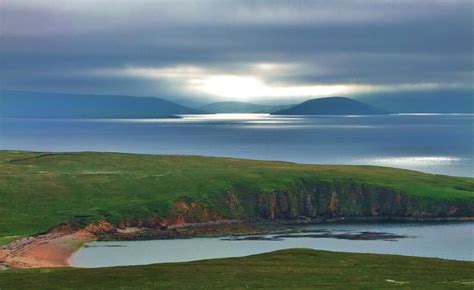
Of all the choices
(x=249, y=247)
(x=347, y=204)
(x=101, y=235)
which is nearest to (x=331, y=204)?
(x=347, y=204)

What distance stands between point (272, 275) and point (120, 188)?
362 feet

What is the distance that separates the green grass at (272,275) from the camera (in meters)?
64.2

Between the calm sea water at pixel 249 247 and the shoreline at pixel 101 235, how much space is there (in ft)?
13.3

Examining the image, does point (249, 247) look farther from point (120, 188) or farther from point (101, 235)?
point (120, 188)

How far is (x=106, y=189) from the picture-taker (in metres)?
173

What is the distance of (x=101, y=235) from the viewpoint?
14575cm

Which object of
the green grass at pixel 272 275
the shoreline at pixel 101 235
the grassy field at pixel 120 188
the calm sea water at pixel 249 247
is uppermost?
the grassy field at pixel 120 188

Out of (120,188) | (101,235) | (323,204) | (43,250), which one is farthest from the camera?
(323,204)

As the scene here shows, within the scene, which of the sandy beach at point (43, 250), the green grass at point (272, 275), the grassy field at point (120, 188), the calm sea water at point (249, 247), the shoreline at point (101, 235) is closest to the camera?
the green grass at point (272, 275)

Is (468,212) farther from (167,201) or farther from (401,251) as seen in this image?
(167,201)

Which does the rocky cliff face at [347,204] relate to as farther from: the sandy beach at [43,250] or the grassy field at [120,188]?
the sandy beach at [43,250]

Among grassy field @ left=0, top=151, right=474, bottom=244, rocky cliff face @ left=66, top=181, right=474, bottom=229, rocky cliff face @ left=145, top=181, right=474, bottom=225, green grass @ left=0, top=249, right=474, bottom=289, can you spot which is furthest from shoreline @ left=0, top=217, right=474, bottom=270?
green grass @ left=0, top=249, right=474, bottom=289

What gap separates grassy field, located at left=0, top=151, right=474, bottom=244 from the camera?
5940 inches

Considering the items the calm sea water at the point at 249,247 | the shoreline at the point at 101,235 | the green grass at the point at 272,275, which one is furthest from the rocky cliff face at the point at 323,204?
the green grass at the point at 272,275
